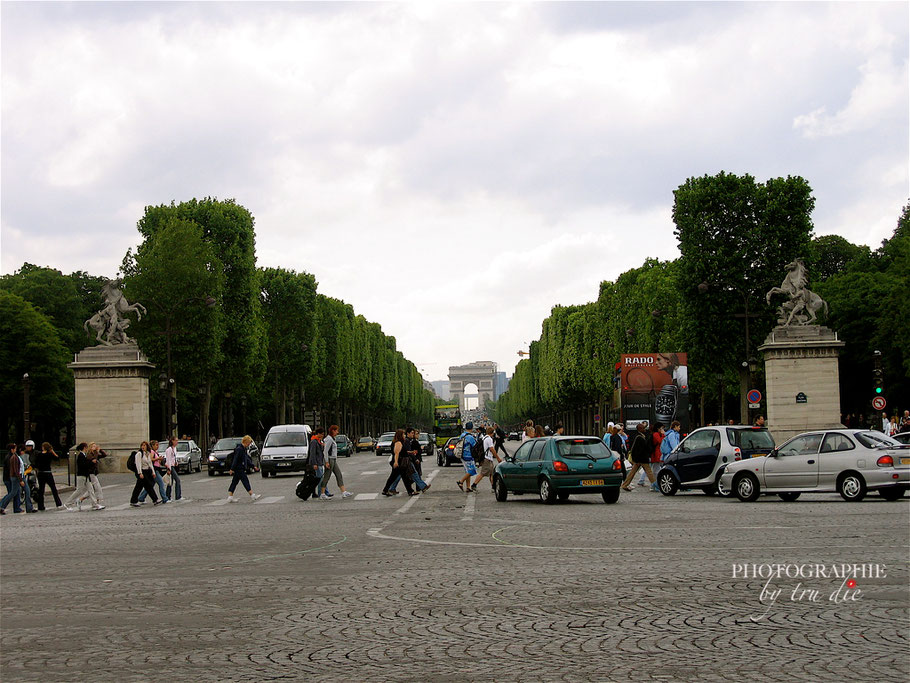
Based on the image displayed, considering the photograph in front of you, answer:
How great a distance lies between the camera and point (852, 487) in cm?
2286

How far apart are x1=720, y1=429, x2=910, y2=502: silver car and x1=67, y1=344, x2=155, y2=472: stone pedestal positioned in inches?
1367

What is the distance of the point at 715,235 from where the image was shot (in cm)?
5197

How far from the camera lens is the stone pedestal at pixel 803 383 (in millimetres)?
44375

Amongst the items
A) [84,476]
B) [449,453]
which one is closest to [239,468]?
[84,476]

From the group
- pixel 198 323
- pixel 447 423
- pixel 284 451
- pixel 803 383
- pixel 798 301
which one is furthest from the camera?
pixel 447 423

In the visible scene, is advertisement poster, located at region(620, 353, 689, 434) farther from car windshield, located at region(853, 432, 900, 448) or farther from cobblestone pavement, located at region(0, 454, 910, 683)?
cobblestone pavement, located at region(0, 454, 910, 683)

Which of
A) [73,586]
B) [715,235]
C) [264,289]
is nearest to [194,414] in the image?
[264,289]

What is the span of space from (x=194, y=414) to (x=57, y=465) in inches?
817

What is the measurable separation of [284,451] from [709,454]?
2008cm

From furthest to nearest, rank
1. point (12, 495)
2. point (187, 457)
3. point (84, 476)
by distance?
point (187, 457) → point (84, 476) → point (12, 495)

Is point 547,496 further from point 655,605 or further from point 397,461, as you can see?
point 655,605

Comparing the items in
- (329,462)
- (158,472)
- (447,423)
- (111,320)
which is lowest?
(158,472)

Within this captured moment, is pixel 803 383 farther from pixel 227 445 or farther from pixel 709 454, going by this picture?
pixel 227 445

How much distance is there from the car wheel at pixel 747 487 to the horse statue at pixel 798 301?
22614 millimetres
